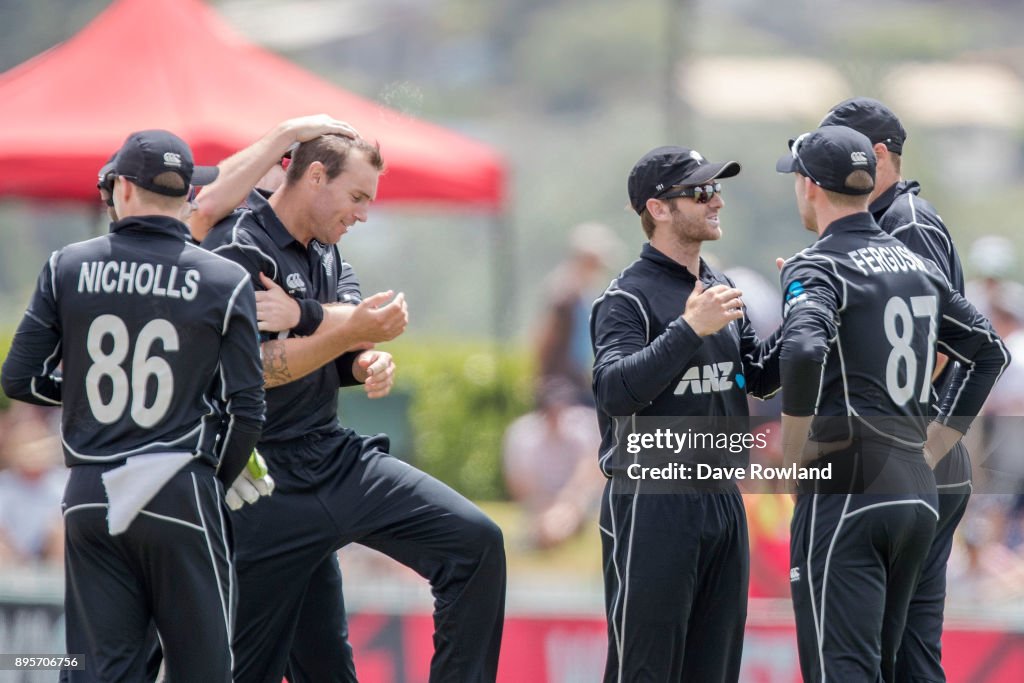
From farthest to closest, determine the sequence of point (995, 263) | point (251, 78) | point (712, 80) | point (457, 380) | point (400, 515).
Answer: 1. point (712, 80)
2. point (457, 380)
3. point (251, 78)
4. point (995, 263)
5. point (400, 515)

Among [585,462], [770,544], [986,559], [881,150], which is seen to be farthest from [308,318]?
[585,462]

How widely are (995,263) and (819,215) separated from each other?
14.5ft

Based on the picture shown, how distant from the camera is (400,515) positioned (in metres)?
5.45

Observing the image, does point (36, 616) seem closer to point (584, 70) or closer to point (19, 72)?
point (19, 72)

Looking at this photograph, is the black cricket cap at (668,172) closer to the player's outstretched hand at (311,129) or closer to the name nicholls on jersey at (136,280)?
the player's outstretched hand at (311,129)

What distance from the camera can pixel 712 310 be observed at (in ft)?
16.4

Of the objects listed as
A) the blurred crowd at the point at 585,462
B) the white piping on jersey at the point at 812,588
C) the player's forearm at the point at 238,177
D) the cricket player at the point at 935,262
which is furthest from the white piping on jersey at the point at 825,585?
the player's forearm at the point at 238,177

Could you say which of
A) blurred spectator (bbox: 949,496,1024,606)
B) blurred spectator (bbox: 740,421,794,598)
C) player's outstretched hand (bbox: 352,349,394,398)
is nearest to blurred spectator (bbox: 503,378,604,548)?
blurred spectator (bbox: 740,421,794,598)

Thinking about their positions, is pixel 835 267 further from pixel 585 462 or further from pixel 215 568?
pixel 585 462

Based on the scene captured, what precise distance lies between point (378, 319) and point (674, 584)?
4.60 feet

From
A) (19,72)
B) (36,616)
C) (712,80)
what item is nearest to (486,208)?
(19,72)

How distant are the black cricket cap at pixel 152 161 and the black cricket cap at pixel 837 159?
218 cm

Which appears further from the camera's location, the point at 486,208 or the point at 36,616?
the point at 486,208

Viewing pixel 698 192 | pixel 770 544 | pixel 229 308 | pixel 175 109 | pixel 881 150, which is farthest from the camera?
pixel 175 109
